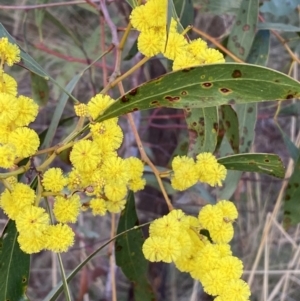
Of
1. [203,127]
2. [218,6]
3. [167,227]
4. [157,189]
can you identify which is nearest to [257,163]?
[203,127]

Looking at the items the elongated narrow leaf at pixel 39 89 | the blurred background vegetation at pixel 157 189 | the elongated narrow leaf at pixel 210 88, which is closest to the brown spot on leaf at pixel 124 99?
the elongated narrow leaf at pixel 210 88

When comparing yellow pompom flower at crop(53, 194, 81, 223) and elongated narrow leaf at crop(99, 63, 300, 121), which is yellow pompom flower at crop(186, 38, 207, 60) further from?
yellow pompom flower at crop(53, 194, 81, 223)

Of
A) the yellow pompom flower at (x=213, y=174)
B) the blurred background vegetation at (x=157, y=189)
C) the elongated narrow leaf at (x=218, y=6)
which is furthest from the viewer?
the blurred background vegetation at (x=157, y=189)

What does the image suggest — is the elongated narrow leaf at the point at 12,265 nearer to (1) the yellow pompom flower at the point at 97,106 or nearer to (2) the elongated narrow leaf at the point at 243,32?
(1) the yellow pompom flower at the point at 97,106

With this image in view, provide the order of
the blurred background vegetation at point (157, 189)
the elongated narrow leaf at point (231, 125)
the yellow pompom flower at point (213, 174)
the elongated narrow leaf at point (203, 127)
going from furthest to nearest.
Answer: the blurred background vegetation at point (157, 189) < the elongated narrow leaf at point (231, 125) < the elongated narrow leaf at point (203, 127) < the yellow pompom flower at point (213, 174)

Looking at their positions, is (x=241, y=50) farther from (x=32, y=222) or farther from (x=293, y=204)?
(x=32, y=222)

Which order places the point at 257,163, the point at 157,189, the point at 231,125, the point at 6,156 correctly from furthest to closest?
the point at 157,189 → the point at 231,125 → the point at 257,163 → the point at 6,156
